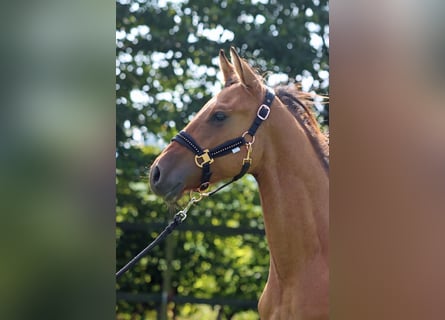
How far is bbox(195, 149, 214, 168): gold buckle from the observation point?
2.05 metres

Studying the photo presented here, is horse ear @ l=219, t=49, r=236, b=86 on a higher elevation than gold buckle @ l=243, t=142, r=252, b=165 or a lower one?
higher

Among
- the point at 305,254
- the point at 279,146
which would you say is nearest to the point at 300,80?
the point at 279,146

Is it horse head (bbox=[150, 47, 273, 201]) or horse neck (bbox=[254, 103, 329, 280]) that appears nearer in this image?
horse neck (bbox=[254, 103, 329, 280])

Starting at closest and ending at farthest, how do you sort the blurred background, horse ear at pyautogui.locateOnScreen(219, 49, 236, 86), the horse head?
Answer: the horse head
horse ear at pyautogui.locateOnScreen(219, 49, 236, 86)
the blurred background

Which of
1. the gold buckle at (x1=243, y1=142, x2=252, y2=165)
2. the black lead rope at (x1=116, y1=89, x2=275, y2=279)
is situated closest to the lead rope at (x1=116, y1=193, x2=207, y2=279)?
the black lead rope at (x1=116, y1=89, x2=275, y2=279)

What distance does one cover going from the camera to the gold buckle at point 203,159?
2.05 m

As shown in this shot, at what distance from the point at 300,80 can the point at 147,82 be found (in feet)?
2.67

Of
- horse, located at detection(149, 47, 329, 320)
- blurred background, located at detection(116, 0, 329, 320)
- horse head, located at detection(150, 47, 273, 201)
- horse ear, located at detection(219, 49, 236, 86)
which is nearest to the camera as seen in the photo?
horse, located at detection(149, 47, 329, 320)

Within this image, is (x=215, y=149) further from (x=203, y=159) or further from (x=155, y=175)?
(x=155, y=175)

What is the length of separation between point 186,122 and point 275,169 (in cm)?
121

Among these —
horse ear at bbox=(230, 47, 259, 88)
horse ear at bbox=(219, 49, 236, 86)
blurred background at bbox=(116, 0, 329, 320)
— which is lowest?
blurred background at bbox=(116, 0, 329, 320)

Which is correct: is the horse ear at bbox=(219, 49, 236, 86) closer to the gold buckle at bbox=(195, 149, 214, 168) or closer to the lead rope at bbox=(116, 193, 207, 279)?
the gold buckle at bbox=(195, 149, 214, 168)

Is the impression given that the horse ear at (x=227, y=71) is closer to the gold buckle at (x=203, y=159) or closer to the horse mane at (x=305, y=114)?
the horse mane at (x=305, y=114)
